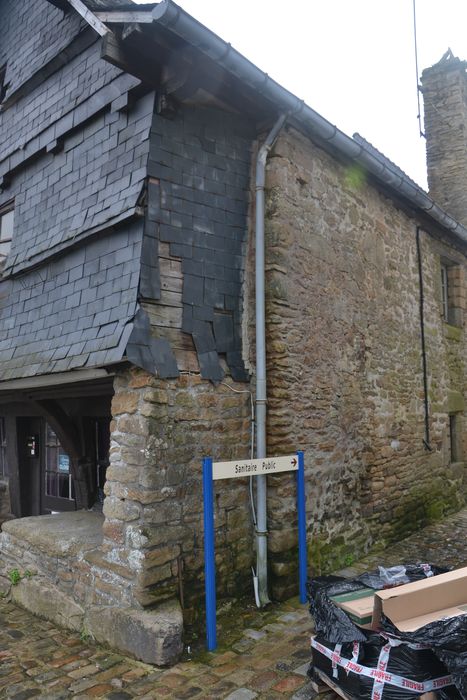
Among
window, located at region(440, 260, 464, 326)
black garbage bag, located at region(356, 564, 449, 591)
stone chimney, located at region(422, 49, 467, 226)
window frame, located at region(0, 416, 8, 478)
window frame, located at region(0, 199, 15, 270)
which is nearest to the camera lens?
black garbage bag, located at region(356, 564, 449, 591)

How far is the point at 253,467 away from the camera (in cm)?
420

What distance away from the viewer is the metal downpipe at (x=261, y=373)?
448cm

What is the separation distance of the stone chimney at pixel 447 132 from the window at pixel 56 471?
7.94 m

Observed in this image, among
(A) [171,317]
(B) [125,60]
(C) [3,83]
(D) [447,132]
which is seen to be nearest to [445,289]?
(D) [447,132]

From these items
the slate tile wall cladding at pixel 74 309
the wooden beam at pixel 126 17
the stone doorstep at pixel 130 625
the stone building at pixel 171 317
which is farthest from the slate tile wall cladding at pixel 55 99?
the stone doorstep at pixel 130 625

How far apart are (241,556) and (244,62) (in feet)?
13.0

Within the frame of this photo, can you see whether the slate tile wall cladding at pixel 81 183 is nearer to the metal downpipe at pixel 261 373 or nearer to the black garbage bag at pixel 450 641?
the metal downpipe at pixel 261 373

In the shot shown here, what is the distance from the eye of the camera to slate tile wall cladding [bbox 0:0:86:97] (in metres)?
5.73

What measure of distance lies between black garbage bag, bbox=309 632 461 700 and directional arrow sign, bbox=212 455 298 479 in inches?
55.6

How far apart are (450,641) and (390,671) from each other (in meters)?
0.36

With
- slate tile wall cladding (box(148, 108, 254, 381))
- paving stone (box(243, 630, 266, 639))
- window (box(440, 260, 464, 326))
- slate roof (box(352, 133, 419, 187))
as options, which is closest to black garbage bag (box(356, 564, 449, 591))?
paving stone (box(243, 630, 266, 639))

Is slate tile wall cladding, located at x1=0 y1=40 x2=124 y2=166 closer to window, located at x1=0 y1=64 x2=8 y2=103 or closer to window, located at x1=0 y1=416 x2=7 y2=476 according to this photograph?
window, located at x1=0 y1=64 x2=8 y2=103

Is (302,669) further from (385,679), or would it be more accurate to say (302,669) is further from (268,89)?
(268,89)

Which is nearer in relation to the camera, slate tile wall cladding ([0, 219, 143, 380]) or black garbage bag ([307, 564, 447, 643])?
black garbage bag ([307, 564, 447, 643])
